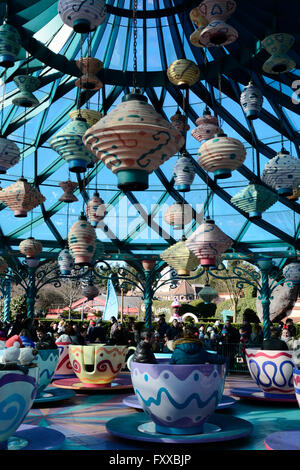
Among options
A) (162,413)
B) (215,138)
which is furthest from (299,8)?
(162,413)

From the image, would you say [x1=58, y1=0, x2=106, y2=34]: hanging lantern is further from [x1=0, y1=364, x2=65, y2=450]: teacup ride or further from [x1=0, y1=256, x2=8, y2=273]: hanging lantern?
[x1=0, y1=256, x2=8, y2=273]: hanging lantern

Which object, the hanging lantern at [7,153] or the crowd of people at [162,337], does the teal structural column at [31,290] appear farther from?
the hanging lantern at [7,153]

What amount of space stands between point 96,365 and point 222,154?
3729 mm

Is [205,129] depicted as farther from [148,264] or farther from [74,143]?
[148,264]

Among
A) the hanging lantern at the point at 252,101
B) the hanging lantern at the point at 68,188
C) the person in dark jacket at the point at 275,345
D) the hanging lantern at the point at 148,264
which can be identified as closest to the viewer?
the person in dark jacket at the point at 275,345

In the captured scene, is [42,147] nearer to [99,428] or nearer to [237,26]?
[237,26]

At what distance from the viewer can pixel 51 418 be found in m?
5.28

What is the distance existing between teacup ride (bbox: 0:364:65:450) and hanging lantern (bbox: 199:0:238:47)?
14.3ft

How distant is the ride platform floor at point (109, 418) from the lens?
4.11m

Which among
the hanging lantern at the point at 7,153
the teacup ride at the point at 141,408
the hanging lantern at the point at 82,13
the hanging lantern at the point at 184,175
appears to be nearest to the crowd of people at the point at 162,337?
the teacup ride at the point at 141,408

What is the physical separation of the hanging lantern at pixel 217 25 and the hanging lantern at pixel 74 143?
1.97 meters

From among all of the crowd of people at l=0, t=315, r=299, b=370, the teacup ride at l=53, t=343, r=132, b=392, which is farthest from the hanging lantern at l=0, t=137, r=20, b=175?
the teacup ride at l=53, t=343, r=132, b=392

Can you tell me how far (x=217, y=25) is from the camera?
5.71 m
